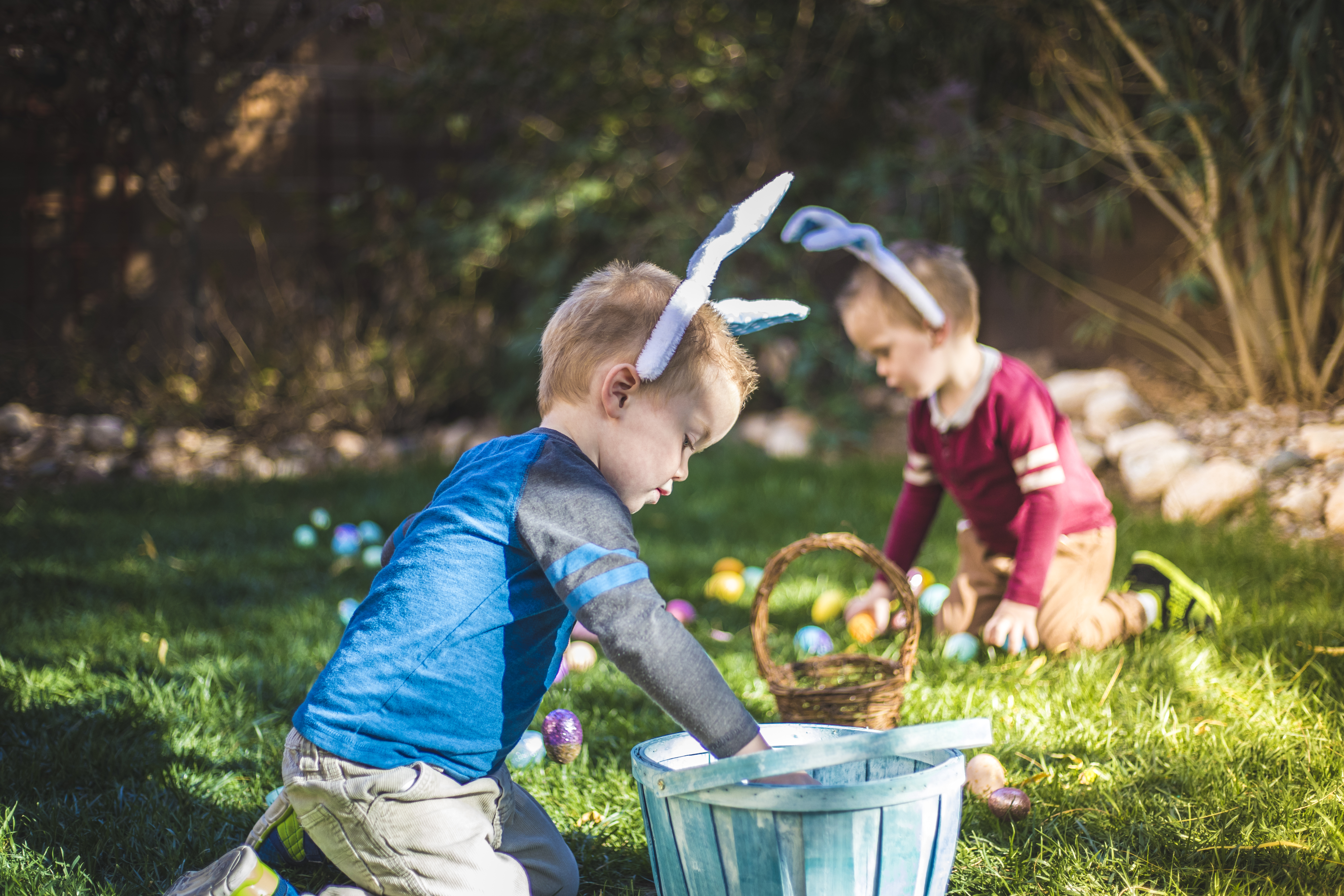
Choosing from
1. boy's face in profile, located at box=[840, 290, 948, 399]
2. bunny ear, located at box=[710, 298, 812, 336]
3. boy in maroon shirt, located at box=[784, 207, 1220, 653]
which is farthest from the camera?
boy's face in profile, located at box=[840, 290, 948, 399]

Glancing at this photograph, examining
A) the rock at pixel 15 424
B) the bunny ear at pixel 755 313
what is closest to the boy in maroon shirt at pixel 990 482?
the bunny ear at pixel 755 313

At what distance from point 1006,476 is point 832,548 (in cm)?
85

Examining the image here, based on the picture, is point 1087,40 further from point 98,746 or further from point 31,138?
point 31,138

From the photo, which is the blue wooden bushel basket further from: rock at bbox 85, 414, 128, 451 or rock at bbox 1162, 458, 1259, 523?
rock at bbox 85, 414, 128, 451

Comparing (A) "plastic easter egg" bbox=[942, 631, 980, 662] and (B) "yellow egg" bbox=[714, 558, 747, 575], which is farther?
(B) "yellow egg" bbox=[714, 558, 747, 575]

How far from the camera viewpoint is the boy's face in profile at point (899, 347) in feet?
8.70

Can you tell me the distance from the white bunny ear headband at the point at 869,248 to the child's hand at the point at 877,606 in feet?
2.49

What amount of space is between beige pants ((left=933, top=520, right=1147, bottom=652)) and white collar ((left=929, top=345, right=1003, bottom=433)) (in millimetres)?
405

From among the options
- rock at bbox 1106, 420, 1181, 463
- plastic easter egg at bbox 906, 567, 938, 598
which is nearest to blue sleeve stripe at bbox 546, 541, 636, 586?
plastic easter egg at bbox 906, 567, 938, 598

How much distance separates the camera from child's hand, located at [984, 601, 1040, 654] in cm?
243

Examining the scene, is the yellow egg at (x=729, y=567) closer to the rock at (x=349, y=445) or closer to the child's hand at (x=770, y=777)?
the child's hand at (x=770, y=777)

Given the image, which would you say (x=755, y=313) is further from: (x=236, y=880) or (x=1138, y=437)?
(x=1138, y=437)

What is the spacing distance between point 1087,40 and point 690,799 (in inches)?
183

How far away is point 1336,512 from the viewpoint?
346cm
